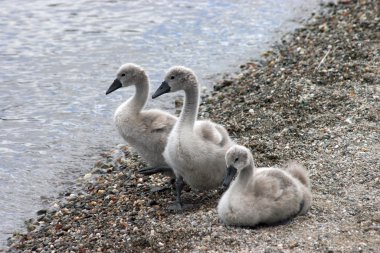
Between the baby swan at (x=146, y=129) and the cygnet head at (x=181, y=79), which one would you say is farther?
the baby swan at (x=146, y=129)

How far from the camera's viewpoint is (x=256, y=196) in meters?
A: 7.57

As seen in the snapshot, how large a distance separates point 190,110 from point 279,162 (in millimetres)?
1343

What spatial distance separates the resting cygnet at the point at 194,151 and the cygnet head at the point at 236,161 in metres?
0.71

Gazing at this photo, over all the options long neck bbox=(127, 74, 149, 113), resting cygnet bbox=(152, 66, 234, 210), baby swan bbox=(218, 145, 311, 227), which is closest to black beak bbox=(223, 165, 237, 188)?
baby swan bbox=(218, 145, 311, 227)

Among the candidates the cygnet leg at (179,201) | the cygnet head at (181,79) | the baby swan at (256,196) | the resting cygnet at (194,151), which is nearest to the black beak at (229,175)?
the baby swan at (256,196)

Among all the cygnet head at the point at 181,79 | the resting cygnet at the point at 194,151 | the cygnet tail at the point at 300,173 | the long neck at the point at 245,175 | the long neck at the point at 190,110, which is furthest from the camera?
the cygnet head at the point at 181,79

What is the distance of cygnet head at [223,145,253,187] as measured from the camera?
760 cm

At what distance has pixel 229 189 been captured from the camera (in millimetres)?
7715

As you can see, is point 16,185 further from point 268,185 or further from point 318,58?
point 318,58

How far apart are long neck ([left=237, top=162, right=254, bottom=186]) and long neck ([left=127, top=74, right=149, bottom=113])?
218 cm

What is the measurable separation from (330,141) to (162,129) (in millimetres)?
2001

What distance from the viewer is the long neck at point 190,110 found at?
848 cm

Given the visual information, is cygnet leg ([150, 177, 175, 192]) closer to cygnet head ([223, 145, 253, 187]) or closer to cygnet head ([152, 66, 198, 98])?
cygnet head ([152, 66, 198, 98])

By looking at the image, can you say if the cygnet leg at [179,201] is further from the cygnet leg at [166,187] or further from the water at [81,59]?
the water at [81,59]
